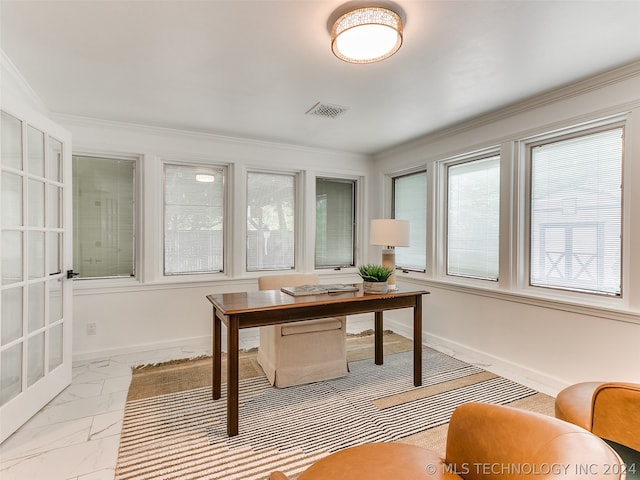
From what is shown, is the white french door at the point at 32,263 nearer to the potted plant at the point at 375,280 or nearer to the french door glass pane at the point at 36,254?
the french door glass pane at the point at 36,254

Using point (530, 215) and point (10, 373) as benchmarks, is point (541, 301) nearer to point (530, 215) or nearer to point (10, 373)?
point (530, 215)

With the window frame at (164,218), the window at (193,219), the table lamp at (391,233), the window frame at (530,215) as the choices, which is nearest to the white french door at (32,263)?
the window frame at (164,218)

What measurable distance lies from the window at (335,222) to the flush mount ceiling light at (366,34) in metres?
2.74

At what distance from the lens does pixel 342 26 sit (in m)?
1.73

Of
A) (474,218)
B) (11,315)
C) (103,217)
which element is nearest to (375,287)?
(474,218)

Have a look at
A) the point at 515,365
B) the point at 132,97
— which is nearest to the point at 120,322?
the point at 132,97

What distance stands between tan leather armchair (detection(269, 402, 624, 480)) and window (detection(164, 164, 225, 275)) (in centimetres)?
314

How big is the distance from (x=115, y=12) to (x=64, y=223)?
171 cm

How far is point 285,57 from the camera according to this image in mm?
2154

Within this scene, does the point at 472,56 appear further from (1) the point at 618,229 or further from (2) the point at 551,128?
(1) the point at 618,229

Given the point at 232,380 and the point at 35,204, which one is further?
the point at 35,204

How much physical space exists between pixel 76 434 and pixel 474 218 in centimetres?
378

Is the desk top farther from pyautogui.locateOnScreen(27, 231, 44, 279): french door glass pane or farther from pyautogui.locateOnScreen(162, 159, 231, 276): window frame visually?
pyautogui.locateOnScreen(162, 159, 231, 276): window frame

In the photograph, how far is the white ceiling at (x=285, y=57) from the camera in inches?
67.7
